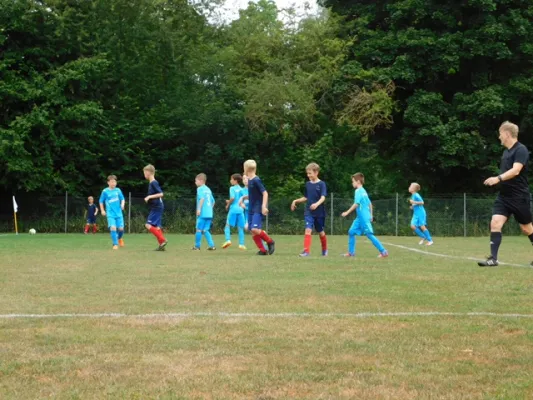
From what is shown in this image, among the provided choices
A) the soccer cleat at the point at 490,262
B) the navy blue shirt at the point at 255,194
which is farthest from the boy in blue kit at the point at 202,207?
the soccer cleat at the point at 490,262

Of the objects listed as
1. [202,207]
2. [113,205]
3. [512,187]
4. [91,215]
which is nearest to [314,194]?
[202,207]

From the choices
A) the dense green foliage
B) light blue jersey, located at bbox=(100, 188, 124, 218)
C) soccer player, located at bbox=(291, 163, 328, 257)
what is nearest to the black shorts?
soccer player, located at bbox=(291, 163, 328, 257)

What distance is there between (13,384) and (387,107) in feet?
118

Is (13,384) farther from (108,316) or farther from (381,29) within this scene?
(381,29)

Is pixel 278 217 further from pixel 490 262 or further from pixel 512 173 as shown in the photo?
pixel 512 173

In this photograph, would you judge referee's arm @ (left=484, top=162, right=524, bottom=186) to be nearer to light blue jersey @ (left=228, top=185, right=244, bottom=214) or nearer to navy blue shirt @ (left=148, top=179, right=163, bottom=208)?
navy blue shirt @ (left=148, top=179, right=163, bottom=208)

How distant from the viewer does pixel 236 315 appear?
7.04 metres

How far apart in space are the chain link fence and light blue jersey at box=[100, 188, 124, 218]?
1793cm

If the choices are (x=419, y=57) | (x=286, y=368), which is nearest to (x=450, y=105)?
(x=419, y=57)

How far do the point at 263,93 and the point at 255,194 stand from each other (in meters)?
26.6

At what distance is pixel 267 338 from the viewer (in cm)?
590

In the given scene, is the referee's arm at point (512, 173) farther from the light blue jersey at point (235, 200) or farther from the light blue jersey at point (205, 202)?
the light blue jersey at point (235, 200)

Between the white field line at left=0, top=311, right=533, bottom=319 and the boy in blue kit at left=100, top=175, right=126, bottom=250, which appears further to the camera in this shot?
the boy in blue kit at left=100, top=175, right=126, bottom=250

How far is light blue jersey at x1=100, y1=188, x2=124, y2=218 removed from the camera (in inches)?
805
